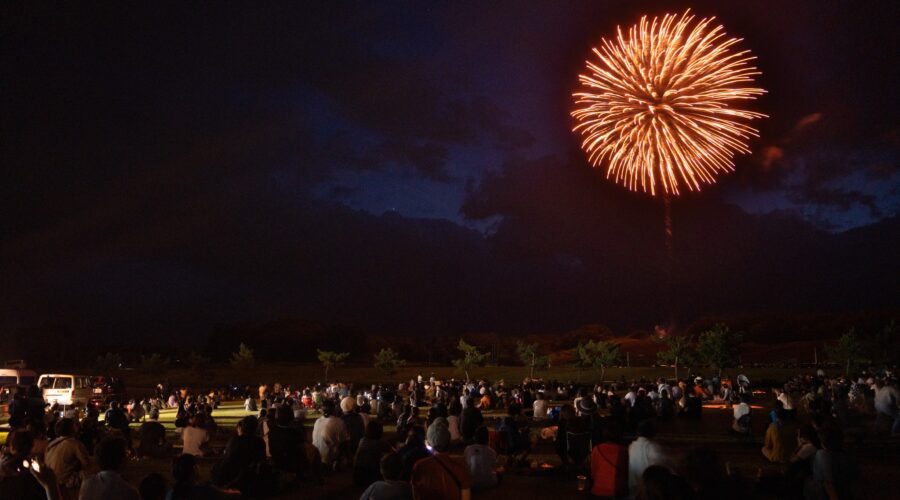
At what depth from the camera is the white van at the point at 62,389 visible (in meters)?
28.4

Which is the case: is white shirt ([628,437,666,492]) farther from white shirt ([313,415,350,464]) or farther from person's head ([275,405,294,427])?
white shirt ([313,415,350,464])

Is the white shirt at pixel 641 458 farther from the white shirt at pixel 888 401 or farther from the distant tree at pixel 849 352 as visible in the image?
the distant tree at pixel 849 352

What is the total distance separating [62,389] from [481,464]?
81.3 feet

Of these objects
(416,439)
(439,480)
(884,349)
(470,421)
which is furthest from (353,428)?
(884,349)

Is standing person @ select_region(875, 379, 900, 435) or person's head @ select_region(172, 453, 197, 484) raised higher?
person's head @ select_region(172, 453, 197, 484)

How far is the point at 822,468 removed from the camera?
6.59 meters

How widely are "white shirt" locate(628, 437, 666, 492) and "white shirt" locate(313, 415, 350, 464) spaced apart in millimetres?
7059

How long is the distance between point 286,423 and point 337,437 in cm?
197

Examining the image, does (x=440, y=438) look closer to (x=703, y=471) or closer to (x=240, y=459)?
(x=703, y=471)

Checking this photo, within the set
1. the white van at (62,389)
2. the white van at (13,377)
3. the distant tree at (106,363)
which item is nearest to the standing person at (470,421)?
the white van at (62,389)

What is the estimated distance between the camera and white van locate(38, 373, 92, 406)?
93.0ft

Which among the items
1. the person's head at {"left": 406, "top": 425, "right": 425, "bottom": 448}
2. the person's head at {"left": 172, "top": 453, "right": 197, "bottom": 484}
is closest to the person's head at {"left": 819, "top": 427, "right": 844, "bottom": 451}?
the person's head at {"left": 406, "top": 425, "right": 425, "bottom": 448}

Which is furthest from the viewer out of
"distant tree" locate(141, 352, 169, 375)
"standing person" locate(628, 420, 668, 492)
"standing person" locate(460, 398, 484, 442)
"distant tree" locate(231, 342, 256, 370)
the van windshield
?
"distant tree" locate(141, 352, 169, 375)

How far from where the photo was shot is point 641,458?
24.4ft
